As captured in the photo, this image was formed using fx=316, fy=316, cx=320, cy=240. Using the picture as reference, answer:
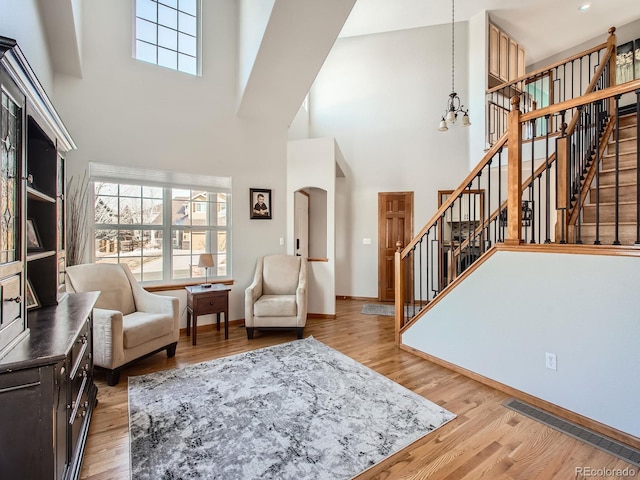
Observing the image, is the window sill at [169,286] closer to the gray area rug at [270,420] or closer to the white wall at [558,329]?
the gray area rug at [270,420]

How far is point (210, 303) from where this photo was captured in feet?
11.9

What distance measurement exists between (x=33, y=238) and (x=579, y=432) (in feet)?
11.4


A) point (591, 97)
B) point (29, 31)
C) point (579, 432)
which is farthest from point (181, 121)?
point (579, 432)

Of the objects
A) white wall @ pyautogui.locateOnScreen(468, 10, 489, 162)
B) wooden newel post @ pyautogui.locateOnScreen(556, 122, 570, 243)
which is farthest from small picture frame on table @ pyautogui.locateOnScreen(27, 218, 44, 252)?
white wall @ pyautogui.locateOnScreen(468, 10, 489, 162)

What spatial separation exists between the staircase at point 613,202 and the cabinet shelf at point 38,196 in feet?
11.7

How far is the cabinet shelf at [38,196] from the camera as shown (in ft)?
5.17

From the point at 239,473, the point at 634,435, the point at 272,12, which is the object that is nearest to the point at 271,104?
the point at 272,12

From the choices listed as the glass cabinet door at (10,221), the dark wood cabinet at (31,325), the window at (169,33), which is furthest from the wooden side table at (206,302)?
the window at (169,33)

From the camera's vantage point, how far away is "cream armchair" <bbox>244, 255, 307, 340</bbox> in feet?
12.1

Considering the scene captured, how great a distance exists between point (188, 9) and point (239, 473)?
4876mm

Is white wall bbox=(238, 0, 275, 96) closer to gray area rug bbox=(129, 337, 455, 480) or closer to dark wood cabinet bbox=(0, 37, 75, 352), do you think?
dark wood cabinet bbox=(0, 37, 75, 352)

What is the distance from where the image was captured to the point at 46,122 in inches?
67.2

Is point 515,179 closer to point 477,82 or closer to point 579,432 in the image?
point 579,432

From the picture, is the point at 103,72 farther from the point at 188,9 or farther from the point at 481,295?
the point at 481,295
